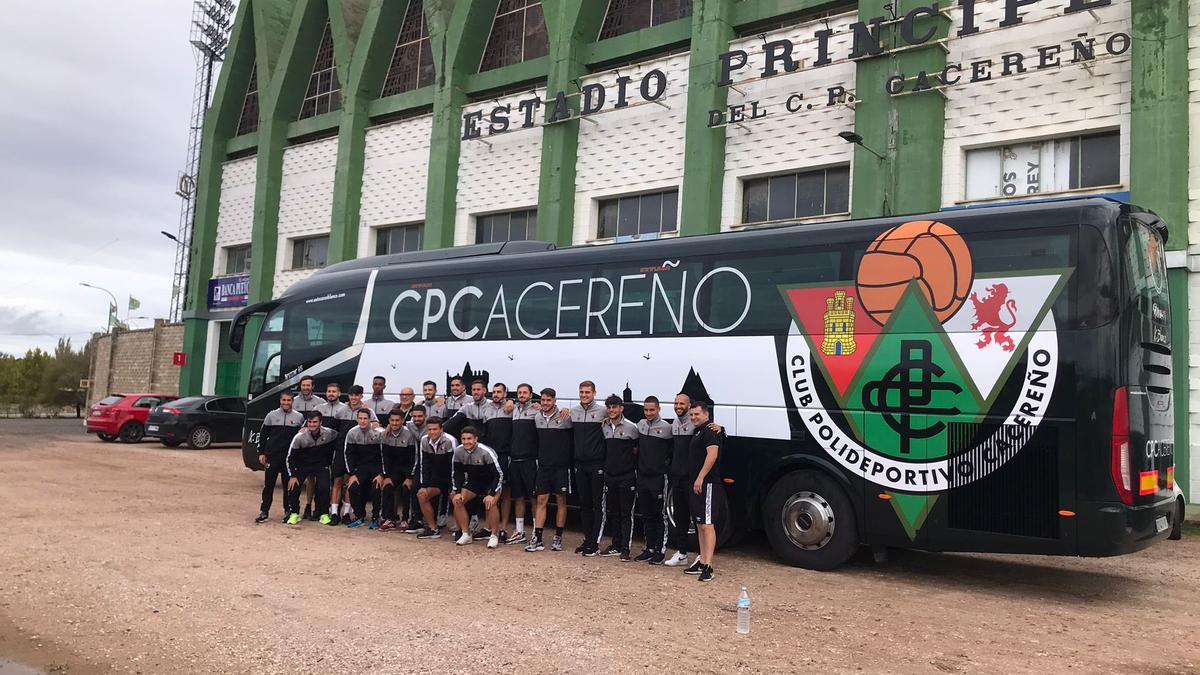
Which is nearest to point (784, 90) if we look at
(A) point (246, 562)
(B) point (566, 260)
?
(B) point (566, 260)

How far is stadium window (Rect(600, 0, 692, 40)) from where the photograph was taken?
20531 mm

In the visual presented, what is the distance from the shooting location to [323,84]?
96.4 feet

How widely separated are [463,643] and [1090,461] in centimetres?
→ 524

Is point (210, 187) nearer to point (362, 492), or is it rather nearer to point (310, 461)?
point (310, 461)

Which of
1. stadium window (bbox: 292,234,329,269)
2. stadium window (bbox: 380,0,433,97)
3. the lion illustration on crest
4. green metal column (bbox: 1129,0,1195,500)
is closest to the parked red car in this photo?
stadium window (bbox: 292,234,329,269)

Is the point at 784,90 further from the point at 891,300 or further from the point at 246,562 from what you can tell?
the point at 246,562

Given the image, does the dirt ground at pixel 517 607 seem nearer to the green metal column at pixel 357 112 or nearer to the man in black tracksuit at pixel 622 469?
the man in black tracksuit at pixel 622 469

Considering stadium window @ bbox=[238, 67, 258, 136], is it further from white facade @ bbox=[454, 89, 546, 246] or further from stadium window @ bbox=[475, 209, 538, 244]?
stadium window @ bbox=[475, 209, 538, 244]

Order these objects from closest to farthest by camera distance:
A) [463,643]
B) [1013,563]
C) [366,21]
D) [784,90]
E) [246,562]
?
[463,643] → [246,562] → [1013,563] → [784,90] → [366,21]

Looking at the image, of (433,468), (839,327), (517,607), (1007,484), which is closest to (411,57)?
(433,468)

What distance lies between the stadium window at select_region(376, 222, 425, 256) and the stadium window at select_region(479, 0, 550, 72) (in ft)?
16.1

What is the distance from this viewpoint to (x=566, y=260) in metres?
10.6

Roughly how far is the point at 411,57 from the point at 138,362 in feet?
62.3

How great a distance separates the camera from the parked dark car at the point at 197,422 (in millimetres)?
22453
